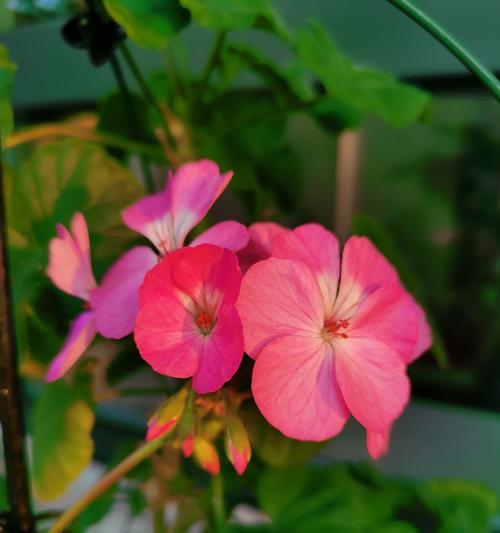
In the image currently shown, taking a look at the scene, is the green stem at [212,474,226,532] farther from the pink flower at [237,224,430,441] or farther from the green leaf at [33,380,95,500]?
the pink flower at [237,224,430,441]

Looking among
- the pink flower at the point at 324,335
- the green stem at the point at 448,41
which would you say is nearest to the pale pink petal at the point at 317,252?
the pink flower at the point at 324,335

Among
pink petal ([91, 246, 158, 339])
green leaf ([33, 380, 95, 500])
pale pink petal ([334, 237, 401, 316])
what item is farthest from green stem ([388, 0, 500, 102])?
green leaf ([33, 380, 95, 500])

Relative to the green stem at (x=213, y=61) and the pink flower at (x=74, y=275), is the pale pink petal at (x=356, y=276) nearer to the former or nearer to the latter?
the pink flower at (x=74, y=275)

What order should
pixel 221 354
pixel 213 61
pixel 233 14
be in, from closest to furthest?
1. pixel 221 354
2. pixel 233 14
3. pixel 213 61

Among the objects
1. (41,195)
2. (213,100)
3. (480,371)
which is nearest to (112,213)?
(41,195)

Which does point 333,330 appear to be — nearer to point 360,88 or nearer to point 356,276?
point 356,276

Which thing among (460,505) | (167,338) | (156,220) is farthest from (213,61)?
(460,505)

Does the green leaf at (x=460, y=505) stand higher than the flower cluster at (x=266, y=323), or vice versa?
the flower cluster at (x=266, y=323)
